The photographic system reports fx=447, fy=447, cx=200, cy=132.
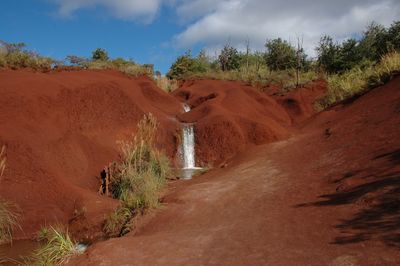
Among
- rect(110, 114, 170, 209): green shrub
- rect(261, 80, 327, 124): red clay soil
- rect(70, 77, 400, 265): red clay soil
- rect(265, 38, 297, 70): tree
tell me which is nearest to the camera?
rect(70, 77, 400, 265): red clay soil

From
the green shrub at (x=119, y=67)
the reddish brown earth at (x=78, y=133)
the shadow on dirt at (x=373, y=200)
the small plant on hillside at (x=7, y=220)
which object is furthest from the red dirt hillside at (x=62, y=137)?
the shadow on dirt at (x=373, y=200)

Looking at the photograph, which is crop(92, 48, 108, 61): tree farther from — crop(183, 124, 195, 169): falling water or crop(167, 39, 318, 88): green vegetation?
crop(183, 124, 195, 169): falling water

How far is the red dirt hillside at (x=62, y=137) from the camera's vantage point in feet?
33.9

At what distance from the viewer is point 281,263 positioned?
5.39 m

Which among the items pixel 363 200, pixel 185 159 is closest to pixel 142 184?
pixel 363 200

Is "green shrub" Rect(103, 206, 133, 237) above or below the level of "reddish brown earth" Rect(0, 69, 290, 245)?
below

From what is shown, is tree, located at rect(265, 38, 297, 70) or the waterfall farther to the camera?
tree, located at rect(265, 38, 297, 70)

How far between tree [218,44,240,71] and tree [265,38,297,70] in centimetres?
272

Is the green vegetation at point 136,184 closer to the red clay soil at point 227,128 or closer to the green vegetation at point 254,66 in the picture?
the red clay soil at point 227,128

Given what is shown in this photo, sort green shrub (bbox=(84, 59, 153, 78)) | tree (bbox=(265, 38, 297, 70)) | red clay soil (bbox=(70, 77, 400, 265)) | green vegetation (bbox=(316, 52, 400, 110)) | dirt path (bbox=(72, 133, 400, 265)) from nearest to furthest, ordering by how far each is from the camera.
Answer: dirt path (bbox=(72, 133, 400, 265))
red clay soil (bbox=(70, 77, 400, 265))
green vegetation (bbox=(316, 52, 400, 110))
green shrub (bbox=(84, 59, 153, 78))
tree (bbox=(265, 38, 297, 70))

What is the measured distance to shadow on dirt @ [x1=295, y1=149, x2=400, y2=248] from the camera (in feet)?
18.6

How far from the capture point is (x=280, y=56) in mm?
38438

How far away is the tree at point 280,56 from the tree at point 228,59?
8.93ft

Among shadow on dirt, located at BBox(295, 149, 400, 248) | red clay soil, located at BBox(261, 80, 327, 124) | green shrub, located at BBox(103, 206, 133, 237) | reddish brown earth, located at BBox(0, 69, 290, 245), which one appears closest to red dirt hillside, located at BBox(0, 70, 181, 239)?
reddish brown earth, located at BBox(0, 69, 290, 245)
